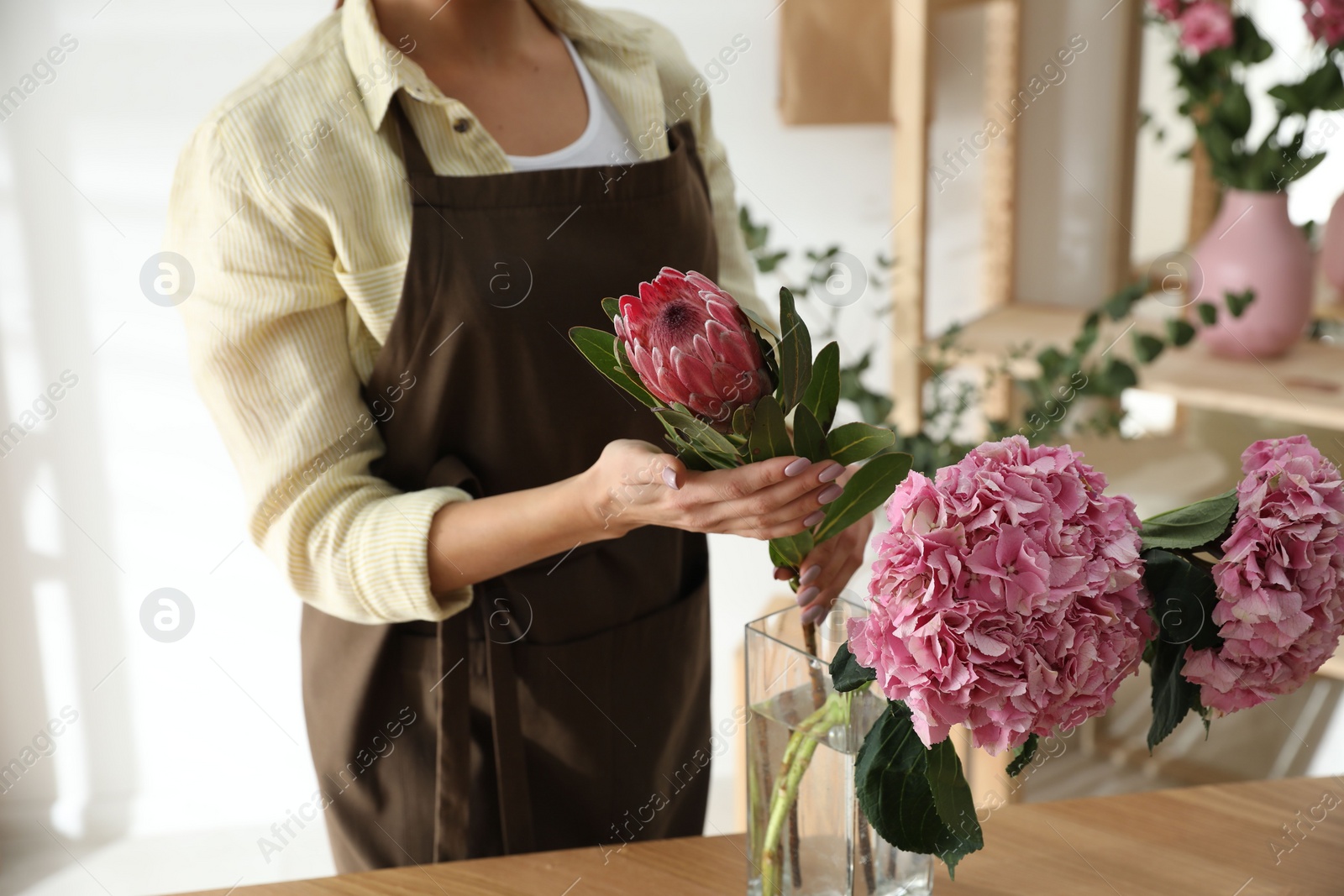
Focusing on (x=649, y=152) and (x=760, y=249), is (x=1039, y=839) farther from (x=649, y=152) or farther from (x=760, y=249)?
(x=760, y=249)

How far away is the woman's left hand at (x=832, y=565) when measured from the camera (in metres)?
0.77

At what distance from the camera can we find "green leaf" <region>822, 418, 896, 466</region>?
654mm

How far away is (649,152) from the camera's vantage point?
3.62 ft

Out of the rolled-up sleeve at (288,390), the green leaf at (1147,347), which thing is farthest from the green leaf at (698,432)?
the green leaf at (1147,347)

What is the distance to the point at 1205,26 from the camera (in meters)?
1.58

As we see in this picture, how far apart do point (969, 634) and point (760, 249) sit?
1.31m

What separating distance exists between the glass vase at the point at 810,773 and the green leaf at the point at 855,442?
Answer: 0.33ft

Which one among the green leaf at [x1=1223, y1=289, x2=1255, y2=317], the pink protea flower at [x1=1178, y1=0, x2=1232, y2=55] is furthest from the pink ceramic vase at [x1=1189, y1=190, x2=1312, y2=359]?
the pink protea flower at [x1=1178, y1=0, x2=1232, y2=55]

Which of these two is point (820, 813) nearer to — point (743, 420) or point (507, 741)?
point (743, 420)

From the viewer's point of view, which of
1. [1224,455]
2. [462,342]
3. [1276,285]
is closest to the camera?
[462,342]

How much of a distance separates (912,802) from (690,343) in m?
0.27

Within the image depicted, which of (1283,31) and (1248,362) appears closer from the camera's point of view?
(1248,362)

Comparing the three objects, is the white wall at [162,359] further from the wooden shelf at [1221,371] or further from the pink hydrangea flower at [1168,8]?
the pink hydrangea flower at [1168,8]

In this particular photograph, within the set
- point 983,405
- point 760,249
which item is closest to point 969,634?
point 760,249
